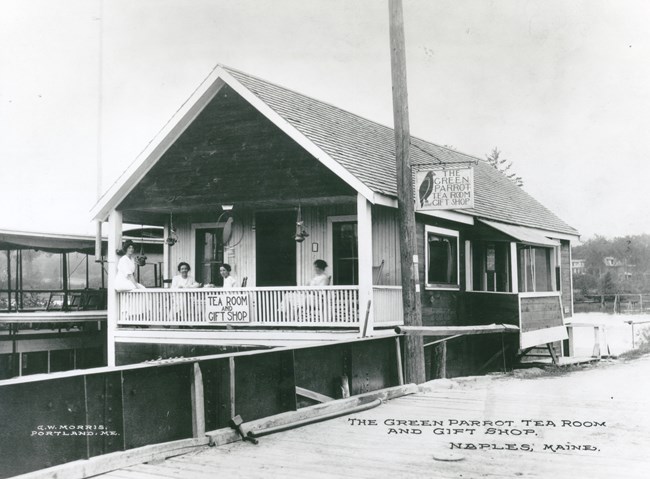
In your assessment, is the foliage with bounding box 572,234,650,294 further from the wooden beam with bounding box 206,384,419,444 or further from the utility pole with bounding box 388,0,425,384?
the wooden beam with bounding box 206,384,419,444

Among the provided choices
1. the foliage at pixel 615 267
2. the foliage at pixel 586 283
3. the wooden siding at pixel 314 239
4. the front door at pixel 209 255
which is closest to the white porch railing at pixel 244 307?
the wooden siding at pixel 314 239

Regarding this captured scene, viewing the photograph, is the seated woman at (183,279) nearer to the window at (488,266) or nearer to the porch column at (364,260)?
the porch column at (364,260)

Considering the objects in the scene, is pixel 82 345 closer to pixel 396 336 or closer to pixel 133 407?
pixel 396 336

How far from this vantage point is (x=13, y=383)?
541cm

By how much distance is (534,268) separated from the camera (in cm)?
2186

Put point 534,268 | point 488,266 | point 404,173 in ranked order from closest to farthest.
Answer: point 404,173 → point 488,266 → point 534,268

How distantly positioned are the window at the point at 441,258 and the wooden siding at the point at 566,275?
25.4ft

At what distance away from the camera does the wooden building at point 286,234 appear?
1558 cm

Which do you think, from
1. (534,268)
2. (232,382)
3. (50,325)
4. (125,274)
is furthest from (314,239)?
(232,382)

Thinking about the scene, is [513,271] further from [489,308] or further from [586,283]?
[586,283]

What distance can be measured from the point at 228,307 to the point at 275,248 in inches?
109

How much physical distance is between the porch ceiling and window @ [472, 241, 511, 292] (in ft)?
16.9

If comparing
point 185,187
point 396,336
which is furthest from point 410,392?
point 185,187

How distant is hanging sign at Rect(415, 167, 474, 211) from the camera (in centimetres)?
1334
